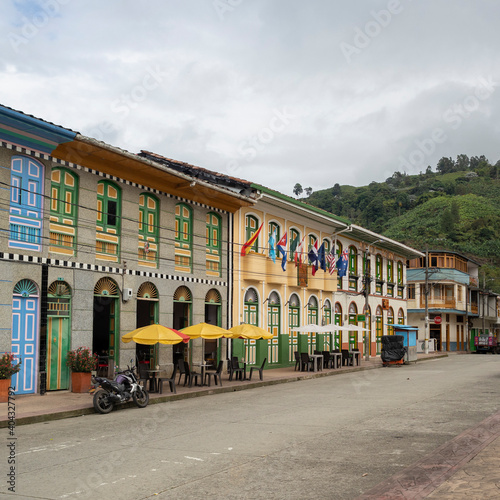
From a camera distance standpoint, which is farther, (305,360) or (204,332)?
(305,360)

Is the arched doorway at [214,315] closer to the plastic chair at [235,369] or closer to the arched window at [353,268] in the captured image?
the plastic chair at [235,369]

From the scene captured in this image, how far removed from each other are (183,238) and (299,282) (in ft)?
31.6

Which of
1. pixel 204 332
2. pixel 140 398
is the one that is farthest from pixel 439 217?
pixel 140 398

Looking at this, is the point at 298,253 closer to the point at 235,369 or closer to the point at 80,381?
the point at 235,369

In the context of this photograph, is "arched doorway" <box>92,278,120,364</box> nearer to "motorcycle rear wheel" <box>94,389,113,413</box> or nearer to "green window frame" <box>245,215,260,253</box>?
"motorcycle rear wheel" <box>94,389,113,413</box>

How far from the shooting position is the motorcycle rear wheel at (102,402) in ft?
49.4

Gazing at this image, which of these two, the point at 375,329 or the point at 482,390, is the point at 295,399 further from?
the point at 375,329

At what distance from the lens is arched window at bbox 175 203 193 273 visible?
2362 centimetres

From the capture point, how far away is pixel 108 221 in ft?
67.2

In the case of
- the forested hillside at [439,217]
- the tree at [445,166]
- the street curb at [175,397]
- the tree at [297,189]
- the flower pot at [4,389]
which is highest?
the tree at [445,166]

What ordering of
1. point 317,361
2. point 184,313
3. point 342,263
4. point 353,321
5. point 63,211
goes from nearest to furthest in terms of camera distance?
1. point 63,211
2. point 184,313
3. point 317,361
4. point 342,263
5. point 353,321

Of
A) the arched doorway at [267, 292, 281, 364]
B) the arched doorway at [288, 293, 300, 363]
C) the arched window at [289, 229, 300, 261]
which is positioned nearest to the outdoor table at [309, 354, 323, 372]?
the arched doorway at [267, 292, 281, 364]

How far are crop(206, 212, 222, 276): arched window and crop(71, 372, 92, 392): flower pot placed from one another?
27.1ft

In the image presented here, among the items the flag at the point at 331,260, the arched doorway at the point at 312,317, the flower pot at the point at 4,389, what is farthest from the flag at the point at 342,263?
the flower pot at the point at 4,389
